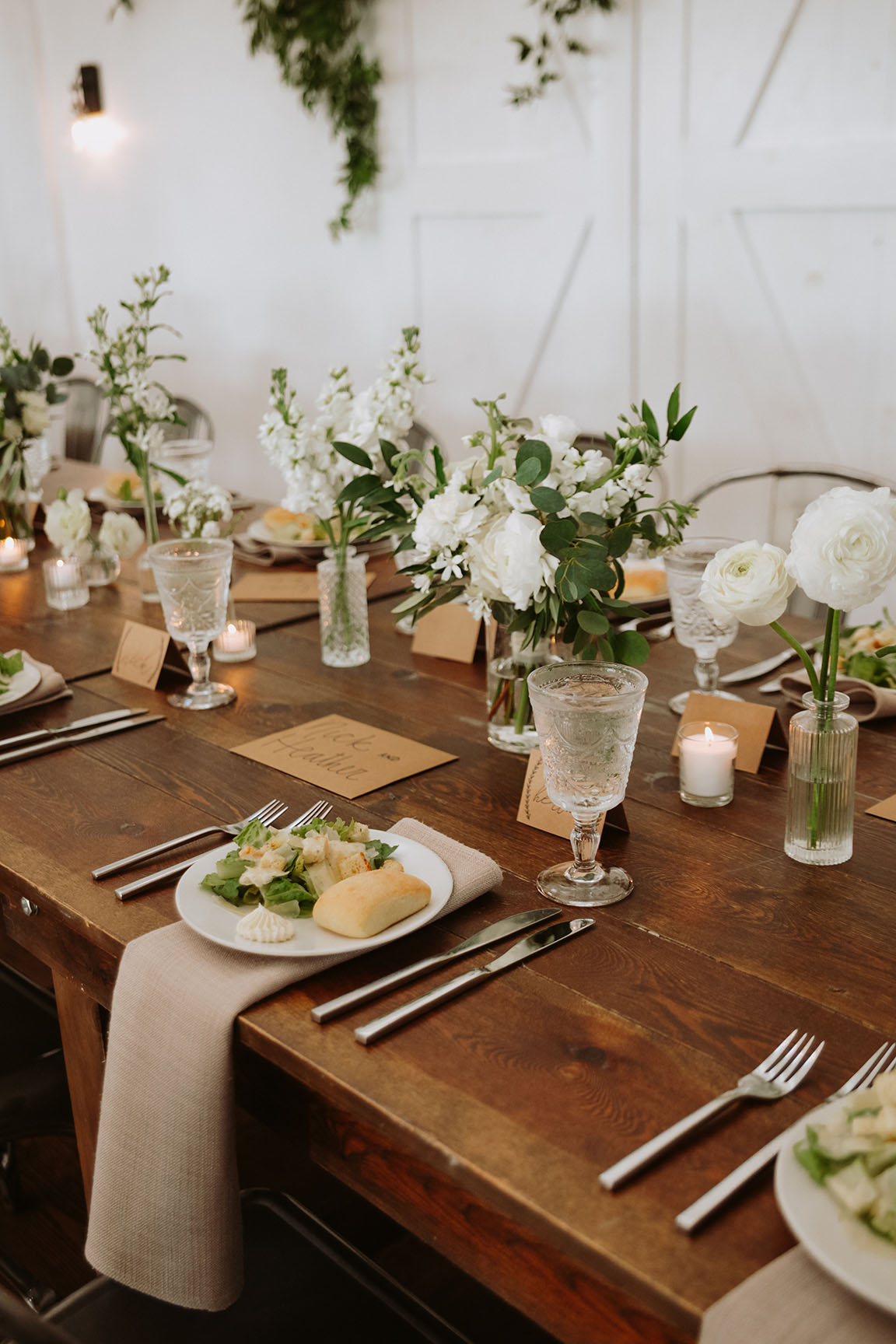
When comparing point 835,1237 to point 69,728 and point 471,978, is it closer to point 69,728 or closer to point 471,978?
point 471,978

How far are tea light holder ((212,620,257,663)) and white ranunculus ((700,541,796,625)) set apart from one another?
0.88m

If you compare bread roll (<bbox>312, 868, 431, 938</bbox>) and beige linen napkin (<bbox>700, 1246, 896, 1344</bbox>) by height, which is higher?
bread roll (<bbox>312, 868, 431, 938</bbox>)

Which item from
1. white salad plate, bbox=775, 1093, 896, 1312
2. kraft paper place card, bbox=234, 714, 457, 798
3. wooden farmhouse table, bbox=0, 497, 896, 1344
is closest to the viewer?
white salad plate, bbox=775, 1093, 896, 1312

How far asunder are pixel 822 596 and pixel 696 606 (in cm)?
46

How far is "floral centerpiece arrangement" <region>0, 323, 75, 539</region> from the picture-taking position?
2455 mm

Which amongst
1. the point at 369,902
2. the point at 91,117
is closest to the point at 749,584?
the point at 369,902

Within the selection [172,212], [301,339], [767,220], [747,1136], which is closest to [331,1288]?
[747,1136]

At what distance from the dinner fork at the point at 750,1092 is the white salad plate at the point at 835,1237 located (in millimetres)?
72

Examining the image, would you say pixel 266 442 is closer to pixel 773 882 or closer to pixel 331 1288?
pixel 773 882

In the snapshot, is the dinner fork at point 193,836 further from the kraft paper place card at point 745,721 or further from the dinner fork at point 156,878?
the kraft paper place card at point 745,721

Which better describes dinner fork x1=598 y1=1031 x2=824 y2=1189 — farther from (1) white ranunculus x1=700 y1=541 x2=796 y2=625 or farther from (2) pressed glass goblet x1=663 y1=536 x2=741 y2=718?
(2) pressed glass goblet x1=663 y1=536 x2=741 y2=718

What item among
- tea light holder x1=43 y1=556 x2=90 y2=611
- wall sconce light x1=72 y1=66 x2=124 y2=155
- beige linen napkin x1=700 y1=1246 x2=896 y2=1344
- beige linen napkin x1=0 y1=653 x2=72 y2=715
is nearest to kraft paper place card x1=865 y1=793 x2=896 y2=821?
beige linen napkin x1=700 y1=1246 x2=896 y2=1344

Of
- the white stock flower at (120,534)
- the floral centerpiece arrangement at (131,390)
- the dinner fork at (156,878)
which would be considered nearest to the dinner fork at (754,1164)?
the dinner fork at (156,878)

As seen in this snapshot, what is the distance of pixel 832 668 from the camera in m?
1.12
